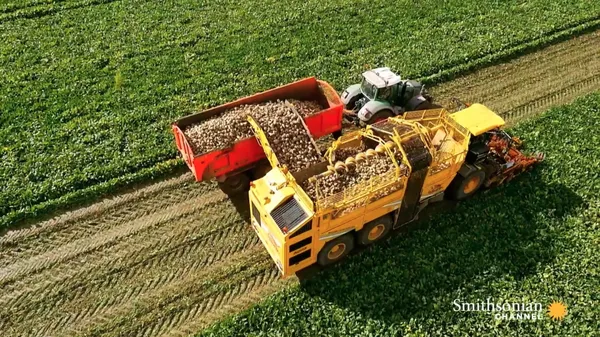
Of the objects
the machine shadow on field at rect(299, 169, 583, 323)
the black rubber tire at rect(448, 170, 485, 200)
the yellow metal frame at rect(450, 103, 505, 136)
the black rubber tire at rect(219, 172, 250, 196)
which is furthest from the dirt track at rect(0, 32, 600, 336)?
the yellow metal frame at rect(450, 103, 505, 136)

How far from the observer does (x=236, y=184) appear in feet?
44.2

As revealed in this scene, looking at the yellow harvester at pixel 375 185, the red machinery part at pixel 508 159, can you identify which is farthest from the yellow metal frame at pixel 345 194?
the red machinery part at pixel 508 159

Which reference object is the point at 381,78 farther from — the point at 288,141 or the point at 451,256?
the point at 451,256

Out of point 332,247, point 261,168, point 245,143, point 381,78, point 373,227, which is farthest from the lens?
point 381,78

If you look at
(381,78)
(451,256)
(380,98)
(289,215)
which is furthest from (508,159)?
(289,215)

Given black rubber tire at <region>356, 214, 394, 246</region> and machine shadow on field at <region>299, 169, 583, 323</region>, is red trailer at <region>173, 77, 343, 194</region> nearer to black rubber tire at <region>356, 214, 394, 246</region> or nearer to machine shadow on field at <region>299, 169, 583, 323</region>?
black rubber tire at <region>356, 214, 394, 246</region>

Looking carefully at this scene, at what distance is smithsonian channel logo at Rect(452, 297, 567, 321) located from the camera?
10.9 meters

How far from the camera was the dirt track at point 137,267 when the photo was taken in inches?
435

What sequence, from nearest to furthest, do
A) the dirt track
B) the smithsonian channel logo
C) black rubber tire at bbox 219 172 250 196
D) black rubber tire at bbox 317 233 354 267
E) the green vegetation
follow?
1. the green vegetation
2. the smithsonian channel logo
3. the dirt track
4. black rubber tire at bbox 317 233 354 267
5. black rubber tire at bbox 219 172 250 196

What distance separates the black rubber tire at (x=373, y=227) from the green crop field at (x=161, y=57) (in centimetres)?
600

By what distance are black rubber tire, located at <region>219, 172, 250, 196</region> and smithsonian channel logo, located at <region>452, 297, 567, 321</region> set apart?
6051 millimetres

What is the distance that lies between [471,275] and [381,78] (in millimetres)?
6147

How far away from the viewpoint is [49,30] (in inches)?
773

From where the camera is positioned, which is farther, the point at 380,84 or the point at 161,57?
the point at 161,57
